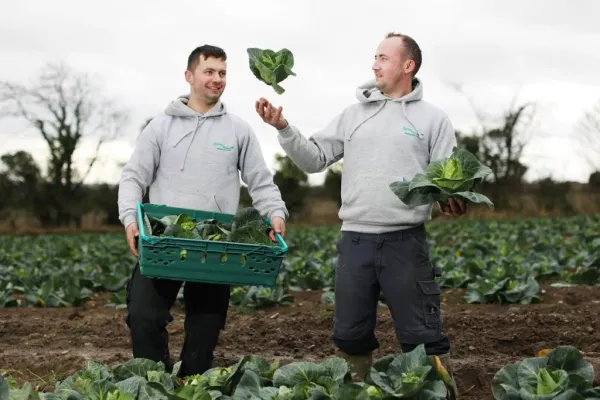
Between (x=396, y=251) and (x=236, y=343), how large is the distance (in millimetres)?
3146

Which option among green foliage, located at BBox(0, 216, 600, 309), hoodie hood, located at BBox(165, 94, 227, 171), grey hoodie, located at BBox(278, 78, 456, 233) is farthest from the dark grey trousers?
green foliage, located at BBox(0, 216, 600, 309)

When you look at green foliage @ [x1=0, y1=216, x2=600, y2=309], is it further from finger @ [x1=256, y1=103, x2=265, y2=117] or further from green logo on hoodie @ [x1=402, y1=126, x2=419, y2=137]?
finger @ [x1=256, y1=103, x2=265, y2=117]

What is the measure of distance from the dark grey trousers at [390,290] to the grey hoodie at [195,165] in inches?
25.0

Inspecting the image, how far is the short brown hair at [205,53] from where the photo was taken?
478 centimetres

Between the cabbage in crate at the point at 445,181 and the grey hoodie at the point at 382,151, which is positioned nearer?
the cabbage in crate at the point at 445,181

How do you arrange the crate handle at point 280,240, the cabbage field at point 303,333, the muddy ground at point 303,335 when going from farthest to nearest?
1. the muddy ground at point 303,335
2. the crate handle at point 280,240
3. the cabbage field at point 303,333

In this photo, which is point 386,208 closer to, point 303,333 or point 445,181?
point 445,181

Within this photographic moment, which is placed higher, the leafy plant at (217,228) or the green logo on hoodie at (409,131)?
the green logo on hoodie at (409,131)

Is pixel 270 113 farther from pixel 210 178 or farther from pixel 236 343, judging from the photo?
pixel 236 343

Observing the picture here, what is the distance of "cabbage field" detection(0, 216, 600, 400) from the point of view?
351 cm

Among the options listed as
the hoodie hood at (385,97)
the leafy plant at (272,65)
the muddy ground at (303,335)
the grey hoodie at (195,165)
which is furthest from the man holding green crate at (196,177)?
the muddy ground at (303,335)

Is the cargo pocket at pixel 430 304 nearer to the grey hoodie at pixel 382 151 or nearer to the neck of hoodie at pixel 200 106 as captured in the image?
the grey hoodie at pixel 382 151

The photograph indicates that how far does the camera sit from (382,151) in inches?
182

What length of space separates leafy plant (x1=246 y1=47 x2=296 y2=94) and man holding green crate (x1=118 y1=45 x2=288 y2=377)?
0.34 metres
